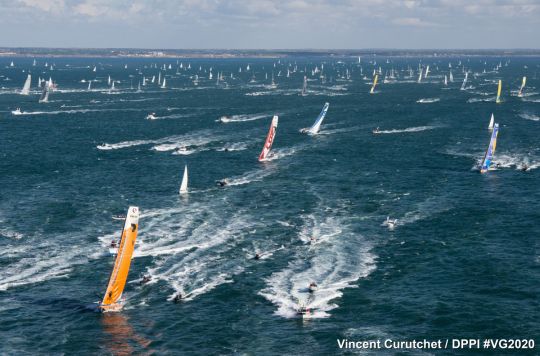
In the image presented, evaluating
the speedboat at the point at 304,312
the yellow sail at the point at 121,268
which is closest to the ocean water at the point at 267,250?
the speedboat at the point at 304,312

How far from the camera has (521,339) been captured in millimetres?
63281

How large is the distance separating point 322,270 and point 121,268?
77.4 ft

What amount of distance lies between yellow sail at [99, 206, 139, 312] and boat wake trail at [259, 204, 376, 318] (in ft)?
48.9

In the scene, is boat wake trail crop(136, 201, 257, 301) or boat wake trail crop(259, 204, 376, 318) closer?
boat wake trail crop(259, 204, 376, 318)

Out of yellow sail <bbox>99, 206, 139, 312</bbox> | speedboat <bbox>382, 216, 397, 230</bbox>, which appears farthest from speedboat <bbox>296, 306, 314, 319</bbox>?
speedboat <bbox>382, 216, 397, 230</bbox>

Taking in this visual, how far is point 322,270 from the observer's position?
7912cm

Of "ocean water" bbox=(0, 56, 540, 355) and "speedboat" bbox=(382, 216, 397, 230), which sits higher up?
Answer: "speedboat" bbox=(382, 216, 397, 230)

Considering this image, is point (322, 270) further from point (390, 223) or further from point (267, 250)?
point (390, 223)

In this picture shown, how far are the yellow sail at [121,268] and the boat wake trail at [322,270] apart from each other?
14.9m

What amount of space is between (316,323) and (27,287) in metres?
32.2

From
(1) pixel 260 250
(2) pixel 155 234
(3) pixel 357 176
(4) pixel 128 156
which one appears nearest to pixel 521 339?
(1) pixel 260 250

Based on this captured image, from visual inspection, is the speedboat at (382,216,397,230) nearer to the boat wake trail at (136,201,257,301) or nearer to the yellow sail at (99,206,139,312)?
the boat wake trail at (136,201,257,301)

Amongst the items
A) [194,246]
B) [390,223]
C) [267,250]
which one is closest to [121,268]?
[194,246]

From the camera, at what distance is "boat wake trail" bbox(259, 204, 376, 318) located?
70312mm
